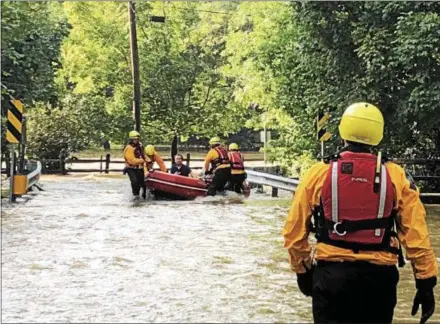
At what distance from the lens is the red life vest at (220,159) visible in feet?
66.0

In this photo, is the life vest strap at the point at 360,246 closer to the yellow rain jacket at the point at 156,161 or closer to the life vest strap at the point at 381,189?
the life vest strap at the point at 381,189

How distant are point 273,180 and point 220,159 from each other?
1.56 metres

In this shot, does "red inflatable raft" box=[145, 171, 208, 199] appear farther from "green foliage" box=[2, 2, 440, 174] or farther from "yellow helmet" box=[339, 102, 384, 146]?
"yellow helmet" box=[339, 102, 384, 146]

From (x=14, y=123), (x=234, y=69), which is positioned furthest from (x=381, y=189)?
(x=234, y=69)

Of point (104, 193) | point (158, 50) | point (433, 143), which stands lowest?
point (104, 193)

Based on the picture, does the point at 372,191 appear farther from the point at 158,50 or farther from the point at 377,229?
the point at 158,50

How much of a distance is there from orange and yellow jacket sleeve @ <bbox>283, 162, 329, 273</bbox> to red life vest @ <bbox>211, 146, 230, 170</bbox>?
15.3 m

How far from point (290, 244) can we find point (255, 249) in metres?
6.93

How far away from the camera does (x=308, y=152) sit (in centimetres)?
2708

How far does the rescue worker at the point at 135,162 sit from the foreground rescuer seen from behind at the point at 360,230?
15.7 meters

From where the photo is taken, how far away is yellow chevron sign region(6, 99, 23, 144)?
19016mm

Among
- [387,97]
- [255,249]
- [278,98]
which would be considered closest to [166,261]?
[255,249]

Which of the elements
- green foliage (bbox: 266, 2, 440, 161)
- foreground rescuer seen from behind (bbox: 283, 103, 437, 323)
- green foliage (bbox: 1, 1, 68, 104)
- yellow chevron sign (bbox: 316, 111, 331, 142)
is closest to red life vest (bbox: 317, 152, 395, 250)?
foreground rescuer seen from behind (bbox: 283, 103, 437, 323)

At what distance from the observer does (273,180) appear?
819 inches
